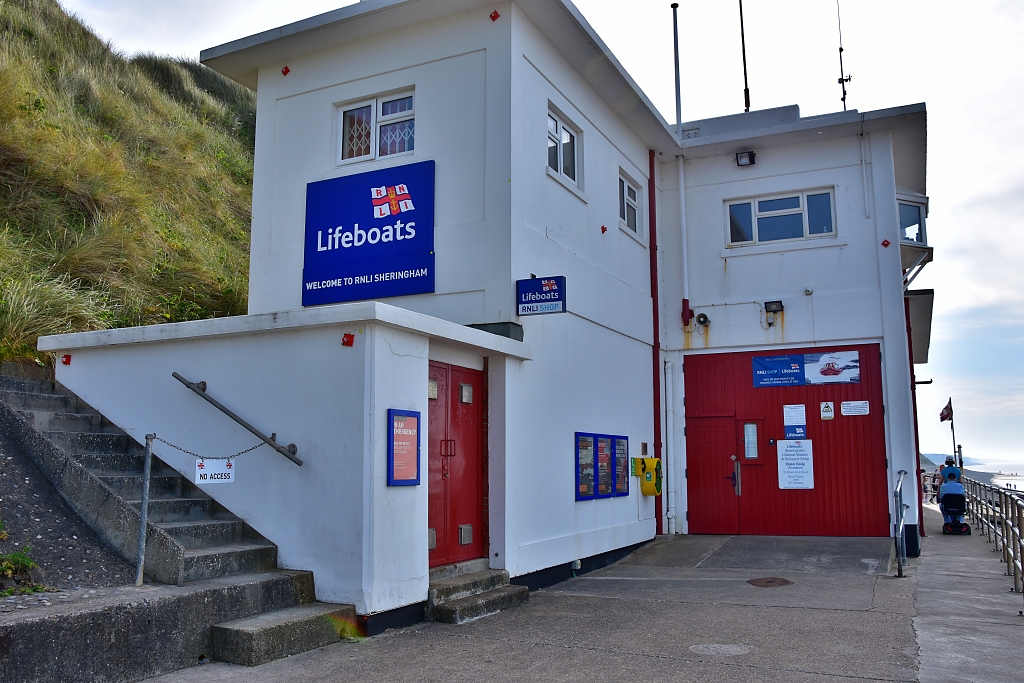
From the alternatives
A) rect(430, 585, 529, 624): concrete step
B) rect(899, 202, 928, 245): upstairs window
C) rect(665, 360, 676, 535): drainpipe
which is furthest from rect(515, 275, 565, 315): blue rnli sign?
rect(899, 202, 928, 245): upstairs window

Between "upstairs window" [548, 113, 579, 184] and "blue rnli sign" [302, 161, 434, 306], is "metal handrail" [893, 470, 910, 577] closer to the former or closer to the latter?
"upstairs window" [548, 113, 579, 184]

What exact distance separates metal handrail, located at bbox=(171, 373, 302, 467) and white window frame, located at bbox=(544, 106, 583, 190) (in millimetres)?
4898

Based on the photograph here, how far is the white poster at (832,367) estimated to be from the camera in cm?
1310

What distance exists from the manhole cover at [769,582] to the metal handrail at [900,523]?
53.7 inches

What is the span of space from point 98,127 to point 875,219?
49.5 feet

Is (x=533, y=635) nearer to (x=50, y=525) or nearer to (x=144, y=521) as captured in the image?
(x=144, y=521)

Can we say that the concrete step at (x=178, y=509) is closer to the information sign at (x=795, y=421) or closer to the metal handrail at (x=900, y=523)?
the metal handrail at (x=900, y=523)

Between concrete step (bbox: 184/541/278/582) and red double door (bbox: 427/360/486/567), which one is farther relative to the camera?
red double door (bbox: 427/360/486/567)

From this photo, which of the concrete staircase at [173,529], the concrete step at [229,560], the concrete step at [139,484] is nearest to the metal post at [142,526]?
the concrete staircase at [173,529]

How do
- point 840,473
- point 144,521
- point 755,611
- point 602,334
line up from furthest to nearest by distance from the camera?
1. point 840,473
2. point 602,334
3. point 755,611
4. point 144,521

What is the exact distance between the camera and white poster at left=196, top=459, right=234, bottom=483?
6.98 meters

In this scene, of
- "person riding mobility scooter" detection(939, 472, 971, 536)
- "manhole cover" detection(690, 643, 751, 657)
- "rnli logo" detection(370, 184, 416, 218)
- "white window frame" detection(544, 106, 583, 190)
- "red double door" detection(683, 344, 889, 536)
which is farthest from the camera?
"person riding mobility scooter" detection(939, 472, 971, 536)

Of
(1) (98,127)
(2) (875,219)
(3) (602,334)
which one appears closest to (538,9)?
(3) (602,334)

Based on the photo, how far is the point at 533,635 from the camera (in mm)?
6949
